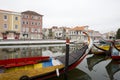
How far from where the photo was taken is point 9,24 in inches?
1698

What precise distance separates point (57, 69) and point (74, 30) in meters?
57.2

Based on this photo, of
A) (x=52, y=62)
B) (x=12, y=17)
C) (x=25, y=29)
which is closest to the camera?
(x=52, y=62)

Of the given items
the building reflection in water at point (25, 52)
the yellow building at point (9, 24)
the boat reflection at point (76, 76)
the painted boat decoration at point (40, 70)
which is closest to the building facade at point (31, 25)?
the yellow building at point (9, 24)

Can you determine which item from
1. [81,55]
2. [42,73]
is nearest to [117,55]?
[81,55]

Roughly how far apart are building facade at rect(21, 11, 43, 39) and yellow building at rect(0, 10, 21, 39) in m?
4.89

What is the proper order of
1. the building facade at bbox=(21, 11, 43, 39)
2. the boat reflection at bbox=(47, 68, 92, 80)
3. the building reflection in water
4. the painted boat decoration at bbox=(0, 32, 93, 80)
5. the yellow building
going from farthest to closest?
the building facade at bbox=(21, 11, 43, 39)
the yellow building
the building reflection in water
the boat reflection at bbox=(47, 68, 92, 80)
the painted boat decoration at bbox=(0, 32, 93, 80)

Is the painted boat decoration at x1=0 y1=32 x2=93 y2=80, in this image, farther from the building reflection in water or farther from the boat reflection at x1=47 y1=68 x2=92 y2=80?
the building reflection in water

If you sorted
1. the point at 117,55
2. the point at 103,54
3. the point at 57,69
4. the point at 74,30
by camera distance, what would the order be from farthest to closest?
the point at 74,30 < the point at 103,54 < the point at 117,55 < the point at 57,69

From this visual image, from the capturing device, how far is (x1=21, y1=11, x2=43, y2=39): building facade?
50.2 metres

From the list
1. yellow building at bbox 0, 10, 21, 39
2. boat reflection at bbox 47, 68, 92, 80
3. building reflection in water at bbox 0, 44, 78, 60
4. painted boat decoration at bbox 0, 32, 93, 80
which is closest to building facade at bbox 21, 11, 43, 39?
yellow building at bbox 0, 10, 21, 39

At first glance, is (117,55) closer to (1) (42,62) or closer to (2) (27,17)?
(1) (42,62)

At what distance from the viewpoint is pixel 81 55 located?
9.58m

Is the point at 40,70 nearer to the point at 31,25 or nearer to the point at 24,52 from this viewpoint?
the point at 24,52

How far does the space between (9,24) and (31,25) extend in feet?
33.8
